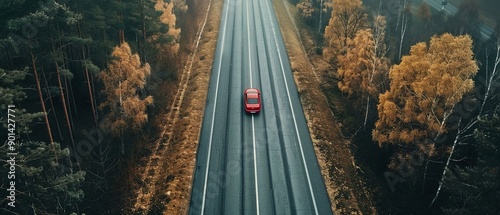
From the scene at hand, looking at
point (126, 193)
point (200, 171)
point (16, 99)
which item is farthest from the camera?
point (200, 171)

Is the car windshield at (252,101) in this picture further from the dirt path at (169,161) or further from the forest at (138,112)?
the forest at (138,112)

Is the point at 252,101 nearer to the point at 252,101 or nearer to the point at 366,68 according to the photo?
the point at 252,101

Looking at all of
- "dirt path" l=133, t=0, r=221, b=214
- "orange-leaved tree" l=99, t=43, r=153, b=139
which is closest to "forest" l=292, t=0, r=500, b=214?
"dirt path" l=133, t=0, r=221, b=214

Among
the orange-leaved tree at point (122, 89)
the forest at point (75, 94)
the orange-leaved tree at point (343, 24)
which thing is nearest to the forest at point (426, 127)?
the orange-leaved tree at point (343, 24)

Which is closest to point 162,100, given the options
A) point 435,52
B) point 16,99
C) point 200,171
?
point 200,171

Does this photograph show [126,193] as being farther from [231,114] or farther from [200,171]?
[231,114]

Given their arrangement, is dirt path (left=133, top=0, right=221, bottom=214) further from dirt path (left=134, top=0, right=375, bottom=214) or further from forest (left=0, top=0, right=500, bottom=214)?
forest (left=0, top=0, right=500, bottom=214)
